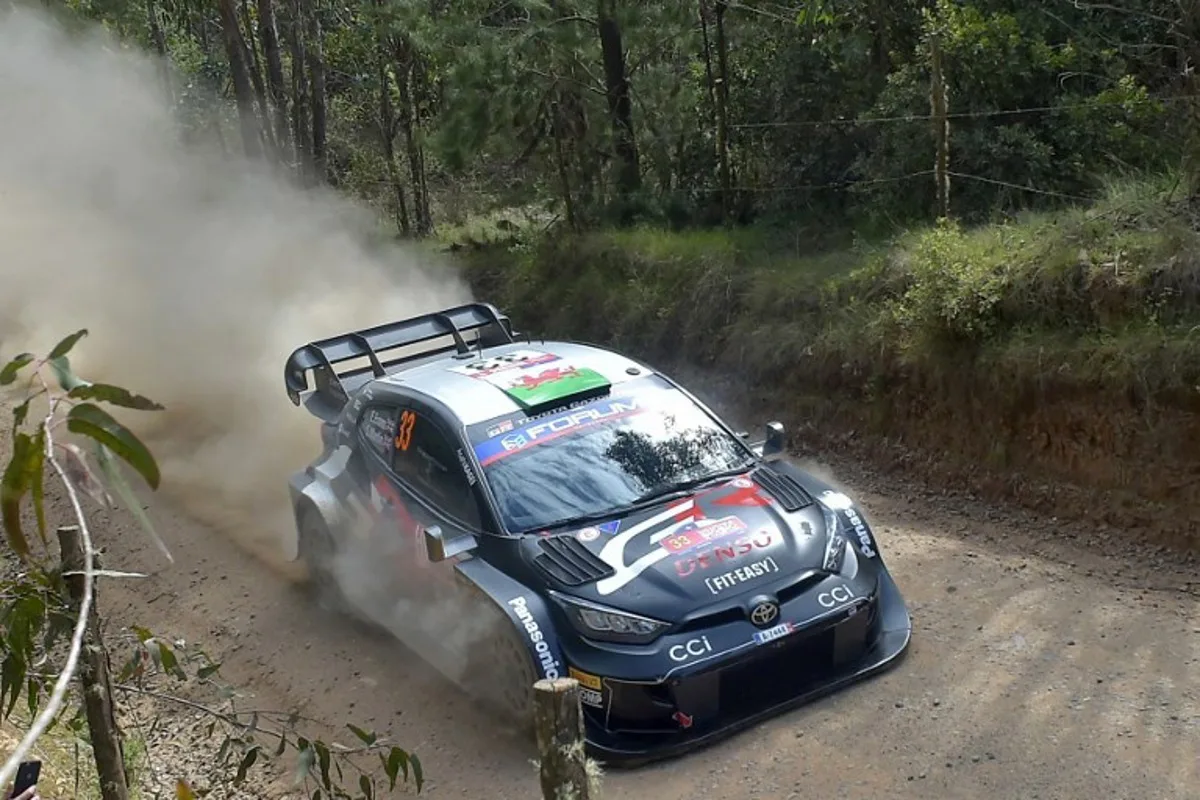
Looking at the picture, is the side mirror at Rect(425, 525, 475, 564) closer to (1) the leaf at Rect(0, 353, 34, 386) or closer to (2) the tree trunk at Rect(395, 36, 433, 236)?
(1) the leaf at Rect(0, 353, 34, 386)

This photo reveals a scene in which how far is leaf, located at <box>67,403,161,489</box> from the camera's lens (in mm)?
1823

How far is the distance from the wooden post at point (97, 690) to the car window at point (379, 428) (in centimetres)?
385

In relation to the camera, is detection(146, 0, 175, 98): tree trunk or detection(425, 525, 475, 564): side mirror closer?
detection(425, 525, 475, 564): side mirror

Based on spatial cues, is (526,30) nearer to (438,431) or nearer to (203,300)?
(203,300)

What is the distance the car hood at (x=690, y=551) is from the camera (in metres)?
5.70

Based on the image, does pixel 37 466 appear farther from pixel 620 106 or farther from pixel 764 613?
pixel 620 106

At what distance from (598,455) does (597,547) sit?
0.83 m

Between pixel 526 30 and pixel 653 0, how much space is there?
1600mm

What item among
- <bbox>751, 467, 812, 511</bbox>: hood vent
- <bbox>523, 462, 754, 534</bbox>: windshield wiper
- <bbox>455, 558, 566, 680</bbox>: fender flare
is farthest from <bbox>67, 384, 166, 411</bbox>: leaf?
<bbox>751, 467, 812, 511</bbox>: hood vent

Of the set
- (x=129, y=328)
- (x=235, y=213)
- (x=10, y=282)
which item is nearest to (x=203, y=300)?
(x=129, y=328)

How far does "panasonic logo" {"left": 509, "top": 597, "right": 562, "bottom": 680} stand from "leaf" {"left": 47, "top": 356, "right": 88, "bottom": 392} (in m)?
3.83

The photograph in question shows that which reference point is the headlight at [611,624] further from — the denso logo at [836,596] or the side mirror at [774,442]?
the side mirror at [774,442]

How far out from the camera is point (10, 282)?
58.0ft

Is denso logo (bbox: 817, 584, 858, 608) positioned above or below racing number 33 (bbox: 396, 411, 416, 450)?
below
